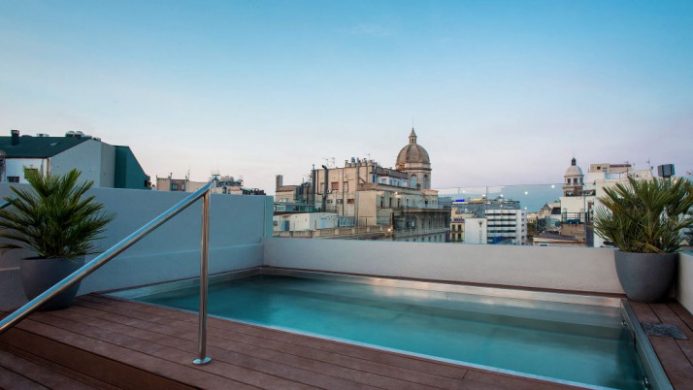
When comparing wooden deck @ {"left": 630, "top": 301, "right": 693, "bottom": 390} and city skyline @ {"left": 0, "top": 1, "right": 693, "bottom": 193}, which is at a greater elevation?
city skyline @ {"left": 0, "top": 1, "right": 693, "bottom": 193}

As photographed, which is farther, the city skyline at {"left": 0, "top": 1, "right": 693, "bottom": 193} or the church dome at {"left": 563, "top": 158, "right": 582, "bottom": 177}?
the city skyline at {"left": 0, "top": 1, "right": 693, "bottom": 193}

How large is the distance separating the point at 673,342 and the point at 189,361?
105 inches

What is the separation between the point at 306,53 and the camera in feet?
29.4

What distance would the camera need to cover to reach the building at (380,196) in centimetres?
569

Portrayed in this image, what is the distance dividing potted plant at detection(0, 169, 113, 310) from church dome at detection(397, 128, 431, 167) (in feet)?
205

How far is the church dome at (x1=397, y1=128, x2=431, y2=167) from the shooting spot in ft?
212

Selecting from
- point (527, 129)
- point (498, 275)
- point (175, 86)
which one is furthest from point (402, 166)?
point (498, 275)

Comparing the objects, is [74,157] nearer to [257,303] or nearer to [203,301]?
[257,303]

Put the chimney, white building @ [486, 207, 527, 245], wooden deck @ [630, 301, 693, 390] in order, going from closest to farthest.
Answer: wooden deck @ [630, 301, 693, 390]
white building @ [486, 207, 527, 245]
the chimney

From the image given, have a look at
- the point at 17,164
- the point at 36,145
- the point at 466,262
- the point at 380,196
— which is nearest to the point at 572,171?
the point at 380,196

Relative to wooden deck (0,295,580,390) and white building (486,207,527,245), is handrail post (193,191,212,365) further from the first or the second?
white building (486,207,527,245)

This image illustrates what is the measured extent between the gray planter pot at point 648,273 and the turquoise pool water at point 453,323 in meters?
0.28

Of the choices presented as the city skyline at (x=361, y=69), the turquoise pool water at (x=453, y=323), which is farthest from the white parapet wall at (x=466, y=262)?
the city skyline at (x=361, y=69)

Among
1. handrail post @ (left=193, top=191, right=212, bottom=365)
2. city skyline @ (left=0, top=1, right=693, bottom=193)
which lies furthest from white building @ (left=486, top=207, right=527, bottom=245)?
city skyline @ (left=0, top=1, right=693, bottom=193)
